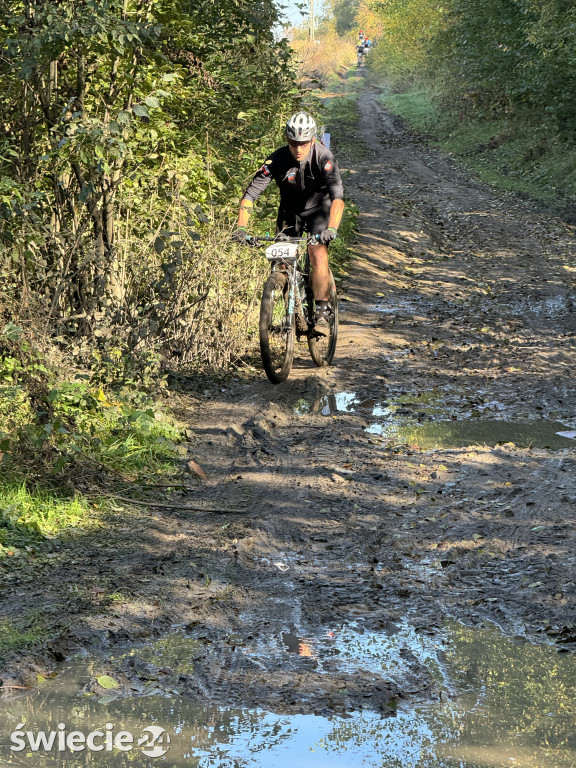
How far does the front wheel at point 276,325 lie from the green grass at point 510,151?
44.2 feet

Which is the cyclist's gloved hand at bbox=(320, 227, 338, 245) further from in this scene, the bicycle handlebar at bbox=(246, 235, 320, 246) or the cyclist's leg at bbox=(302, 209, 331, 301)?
the cyclist's leg at bbox=(302, 209, 331, 301)

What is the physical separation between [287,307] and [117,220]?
173 cm

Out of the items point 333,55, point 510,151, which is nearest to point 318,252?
point 510,151

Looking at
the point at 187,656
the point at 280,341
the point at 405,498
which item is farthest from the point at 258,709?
the point at 280,341

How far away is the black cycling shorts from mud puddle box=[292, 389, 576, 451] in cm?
160

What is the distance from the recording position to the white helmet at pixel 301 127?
7.42m

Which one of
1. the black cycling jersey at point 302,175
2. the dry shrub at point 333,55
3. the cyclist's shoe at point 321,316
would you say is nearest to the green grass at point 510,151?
the cyclist's shoe at point 321,316

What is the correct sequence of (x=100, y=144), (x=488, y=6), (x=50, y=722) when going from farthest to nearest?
(x=488, y=6)
(x=100, y=144)
(x=50, y=722)

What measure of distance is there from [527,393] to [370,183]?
15.4m

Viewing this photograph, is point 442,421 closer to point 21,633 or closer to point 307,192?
point 307,192

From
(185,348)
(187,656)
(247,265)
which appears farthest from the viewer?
(247,265)

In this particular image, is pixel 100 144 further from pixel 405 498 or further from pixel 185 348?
pixel 405 498

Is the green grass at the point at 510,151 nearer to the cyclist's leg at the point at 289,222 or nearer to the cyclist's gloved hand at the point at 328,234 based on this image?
the cyclist's leg at the point at 289,222

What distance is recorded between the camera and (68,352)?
6.80m
